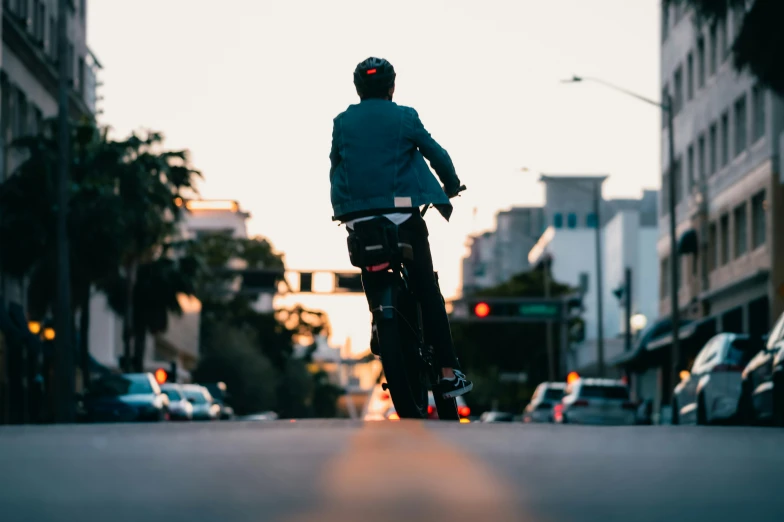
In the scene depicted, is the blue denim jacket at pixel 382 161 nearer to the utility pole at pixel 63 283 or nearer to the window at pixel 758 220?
the utility pole at pixel 63 283

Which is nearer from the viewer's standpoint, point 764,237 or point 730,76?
point 764,237

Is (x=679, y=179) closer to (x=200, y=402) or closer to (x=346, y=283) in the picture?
(x=346, y=283)

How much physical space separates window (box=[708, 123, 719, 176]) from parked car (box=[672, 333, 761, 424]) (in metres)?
30.3

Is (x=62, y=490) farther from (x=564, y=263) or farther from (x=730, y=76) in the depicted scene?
(x=564, y=263)

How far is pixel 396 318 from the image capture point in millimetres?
9453

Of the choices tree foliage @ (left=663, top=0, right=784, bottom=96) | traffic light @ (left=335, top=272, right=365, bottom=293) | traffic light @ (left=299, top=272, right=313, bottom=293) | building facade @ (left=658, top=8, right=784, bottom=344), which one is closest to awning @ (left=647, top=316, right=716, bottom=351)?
building facade @ (left=658, top=8, right=784, bottom=344)

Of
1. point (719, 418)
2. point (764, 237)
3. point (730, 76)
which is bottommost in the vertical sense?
point (719, 418)

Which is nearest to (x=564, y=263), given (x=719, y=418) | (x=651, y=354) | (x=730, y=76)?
(x=651, y=354)

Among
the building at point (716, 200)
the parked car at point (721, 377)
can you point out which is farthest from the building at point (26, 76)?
the parked car at point (721, 377)

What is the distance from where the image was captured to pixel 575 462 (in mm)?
5320

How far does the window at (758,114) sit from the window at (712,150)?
223 inches

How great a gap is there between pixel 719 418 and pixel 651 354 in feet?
130

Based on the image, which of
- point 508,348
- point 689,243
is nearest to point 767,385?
point 689,243

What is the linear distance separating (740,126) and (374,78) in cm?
4173
